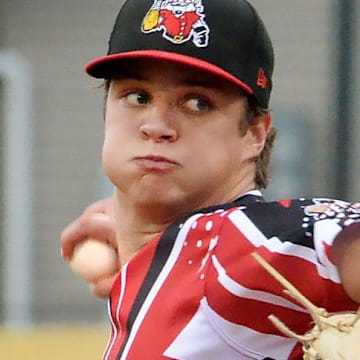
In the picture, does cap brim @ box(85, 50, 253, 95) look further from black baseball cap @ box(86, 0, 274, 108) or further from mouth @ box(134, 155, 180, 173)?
mouth @ box(134, 155, 180, 173)

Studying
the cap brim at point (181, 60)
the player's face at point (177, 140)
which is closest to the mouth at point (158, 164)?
the player's face at point (177, 140)

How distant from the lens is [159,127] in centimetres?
145

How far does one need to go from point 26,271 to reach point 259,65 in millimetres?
4378

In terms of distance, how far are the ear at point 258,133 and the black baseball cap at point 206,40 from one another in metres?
0.02

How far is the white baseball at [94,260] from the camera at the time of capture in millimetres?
1665

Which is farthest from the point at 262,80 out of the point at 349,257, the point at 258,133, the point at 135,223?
the point at 349,257

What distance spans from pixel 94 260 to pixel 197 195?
Answer: 26cm

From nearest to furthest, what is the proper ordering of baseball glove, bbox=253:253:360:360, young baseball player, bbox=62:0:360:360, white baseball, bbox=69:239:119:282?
baseball glove, bbox=253:253:360:360
young baseball player, bbox=62:0:360:360
white baseball, bbox=69:239:119:282

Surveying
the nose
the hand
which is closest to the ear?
the nose

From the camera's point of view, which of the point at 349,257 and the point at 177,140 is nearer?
the point at 349,257

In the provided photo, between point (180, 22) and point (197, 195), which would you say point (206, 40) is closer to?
point (180, 22)

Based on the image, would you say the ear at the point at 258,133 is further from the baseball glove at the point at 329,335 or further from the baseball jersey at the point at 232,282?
the baseball glove at the point at 329,335

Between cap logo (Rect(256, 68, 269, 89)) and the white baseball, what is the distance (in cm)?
31

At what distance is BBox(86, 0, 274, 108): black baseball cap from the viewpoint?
57.5 inches
